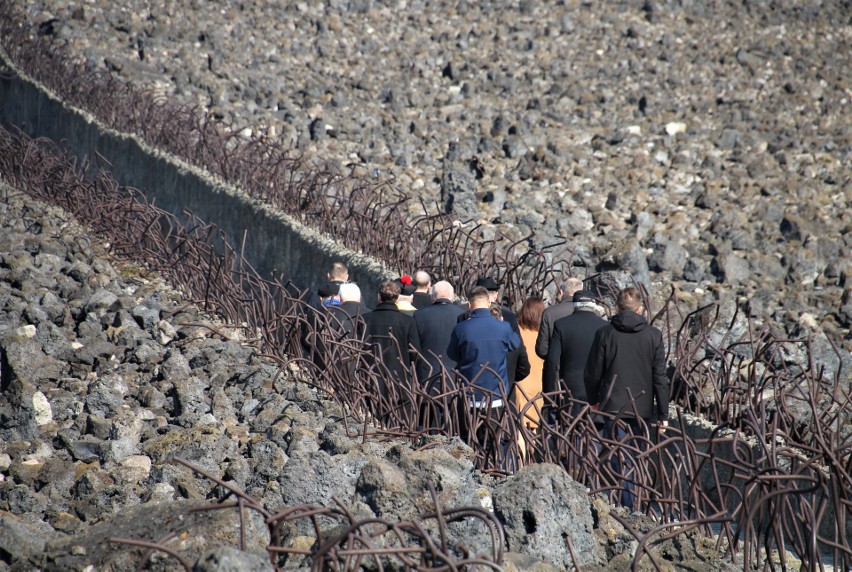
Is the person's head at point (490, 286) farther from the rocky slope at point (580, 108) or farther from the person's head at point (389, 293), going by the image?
the rocky slope at point (580, 108)

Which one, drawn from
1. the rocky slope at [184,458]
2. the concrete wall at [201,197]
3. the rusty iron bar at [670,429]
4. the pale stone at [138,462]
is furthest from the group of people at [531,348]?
the concrete wall at [201,197]

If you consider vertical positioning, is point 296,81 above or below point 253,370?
below

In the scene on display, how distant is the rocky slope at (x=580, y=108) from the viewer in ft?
43.7

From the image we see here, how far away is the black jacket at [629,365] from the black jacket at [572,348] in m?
0.21

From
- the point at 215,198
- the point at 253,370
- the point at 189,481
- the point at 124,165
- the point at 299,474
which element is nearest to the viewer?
the point at 299,474

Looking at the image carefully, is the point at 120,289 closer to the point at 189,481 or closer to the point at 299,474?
the point at 189,481

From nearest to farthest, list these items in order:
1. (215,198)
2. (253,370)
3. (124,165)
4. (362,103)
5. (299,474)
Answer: (299,474) → (253,370) → (215,198) → (124,165) → (362,103)

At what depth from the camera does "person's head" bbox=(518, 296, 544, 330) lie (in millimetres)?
6715

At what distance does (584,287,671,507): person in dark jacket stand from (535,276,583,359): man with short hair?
0.51m

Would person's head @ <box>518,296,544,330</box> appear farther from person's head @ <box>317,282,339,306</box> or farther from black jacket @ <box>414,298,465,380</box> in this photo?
person's head @ <box>317,282,339,306</box>

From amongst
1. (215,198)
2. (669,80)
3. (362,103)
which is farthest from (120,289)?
(669,80)

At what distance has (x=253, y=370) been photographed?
6582 mm

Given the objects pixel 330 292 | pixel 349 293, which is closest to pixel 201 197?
pixel 330 292

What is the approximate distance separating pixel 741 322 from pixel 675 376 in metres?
3.51
